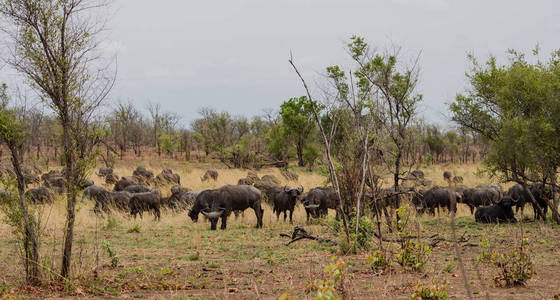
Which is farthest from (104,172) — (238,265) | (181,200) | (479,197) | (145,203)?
(238,265)

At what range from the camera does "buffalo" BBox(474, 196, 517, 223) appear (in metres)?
14.7

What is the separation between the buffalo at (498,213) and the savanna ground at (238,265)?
40 cm

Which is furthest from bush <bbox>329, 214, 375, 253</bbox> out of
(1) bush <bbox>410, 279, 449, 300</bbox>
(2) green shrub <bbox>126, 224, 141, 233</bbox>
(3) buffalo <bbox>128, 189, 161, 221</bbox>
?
(3) buffalo <bbox>128, 189, 161, 221</bbox>

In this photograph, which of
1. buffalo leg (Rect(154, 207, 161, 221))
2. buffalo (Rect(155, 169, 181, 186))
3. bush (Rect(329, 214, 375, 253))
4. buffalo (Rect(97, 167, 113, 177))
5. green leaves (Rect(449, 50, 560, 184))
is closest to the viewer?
bush (Rect(329, 214, 375, 253))

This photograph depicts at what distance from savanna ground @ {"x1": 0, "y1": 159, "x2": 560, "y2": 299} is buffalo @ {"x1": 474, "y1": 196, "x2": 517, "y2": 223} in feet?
1.32

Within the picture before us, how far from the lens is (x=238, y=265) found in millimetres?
8914

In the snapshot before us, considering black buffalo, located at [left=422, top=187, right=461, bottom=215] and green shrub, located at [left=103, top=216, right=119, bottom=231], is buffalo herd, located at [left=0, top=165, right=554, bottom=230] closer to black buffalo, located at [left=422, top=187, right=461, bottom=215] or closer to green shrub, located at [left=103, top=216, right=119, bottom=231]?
black buffalo, located at [left=422, top=187, right=461, bottom=215]

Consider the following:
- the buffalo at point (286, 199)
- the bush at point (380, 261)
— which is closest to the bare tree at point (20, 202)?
the bush at point (380, 261)

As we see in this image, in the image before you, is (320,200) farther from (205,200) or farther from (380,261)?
(380,261)

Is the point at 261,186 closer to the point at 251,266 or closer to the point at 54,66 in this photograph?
the point at 251,266

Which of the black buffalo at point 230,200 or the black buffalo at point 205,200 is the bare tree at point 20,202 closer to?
the black buffalo at point 230,200

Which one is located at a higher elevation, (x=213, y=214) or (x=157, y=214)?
(x=213, y=214)

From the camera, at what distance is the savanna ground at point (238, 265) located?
664cm

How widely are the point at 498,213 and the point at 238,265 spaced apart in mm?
9502
